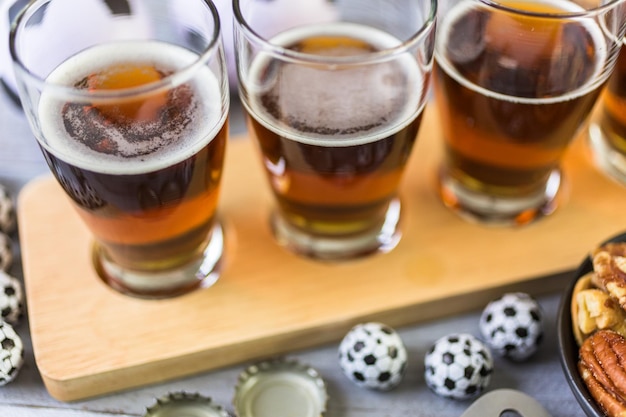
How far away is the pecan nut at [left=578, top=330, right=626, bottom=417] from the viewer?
80cm

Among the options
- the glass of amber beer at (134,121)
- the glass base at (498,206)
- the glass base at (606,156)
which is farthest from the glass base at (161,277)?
the glass base at (606,156)

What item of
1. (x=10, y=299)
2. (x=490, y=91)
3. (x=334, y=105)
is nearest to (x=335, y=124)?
(x=334, y=105)

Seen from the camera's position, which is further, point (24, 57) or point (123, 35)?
point (123, 35)

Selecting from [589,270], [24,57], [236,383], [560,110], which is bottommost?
[236,383]

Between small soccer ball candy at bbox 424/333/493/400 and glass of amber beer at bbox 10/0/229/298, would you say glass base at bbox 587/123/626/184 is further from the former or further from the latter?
glass of amber beer at bbox 10/0/229/298

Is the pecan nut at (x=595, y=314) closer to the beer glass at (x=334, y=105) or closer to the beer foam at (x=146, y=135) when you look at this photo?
the beer glass at (x=334, y=105)

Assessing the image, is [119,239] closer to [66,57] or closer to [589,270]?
[66,57]

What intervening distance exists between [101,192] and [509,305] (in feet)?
1.51

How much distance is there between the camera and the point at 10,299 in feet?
3.16

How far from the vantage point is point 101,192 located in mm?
857

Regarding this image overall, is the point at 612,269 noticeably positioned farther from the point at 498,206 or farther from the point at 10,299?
the point at 10,299

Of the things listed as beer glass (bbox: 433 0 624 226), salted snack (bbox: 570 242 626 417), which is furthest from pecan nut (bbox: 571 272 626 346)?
beer glass (bbox: 433 0 624 226)

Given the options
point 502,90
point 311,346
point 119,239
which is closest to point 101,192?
point 119,239

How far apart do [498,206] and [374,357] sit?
287 mm
